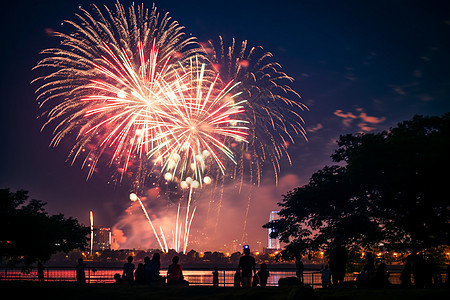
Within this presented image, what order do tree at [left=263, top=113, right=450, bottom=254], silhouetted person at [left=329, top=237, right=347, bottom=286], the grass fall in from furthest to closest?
tree at [left=263, top=113, right=450, bottom=254]
silhouetted person at [left=329, top=237, right=347, bottom=286]
the grass

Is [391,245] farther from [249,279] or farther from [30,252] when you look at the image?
[30,252]

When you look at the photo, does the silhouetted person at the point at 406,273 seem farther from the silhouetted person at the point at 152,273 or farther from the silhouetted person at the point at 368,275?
the silhouetted person at the point at 152,273

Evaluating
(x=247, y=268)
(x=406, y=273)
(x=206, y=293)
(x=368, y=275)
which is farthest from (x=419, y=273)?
(x=206, y=293)

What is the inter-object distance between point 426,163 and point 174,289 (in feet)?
63.7

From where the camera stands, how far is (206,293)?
15.4 meters

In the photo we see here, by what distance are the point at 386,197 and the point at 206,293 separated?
20558mm

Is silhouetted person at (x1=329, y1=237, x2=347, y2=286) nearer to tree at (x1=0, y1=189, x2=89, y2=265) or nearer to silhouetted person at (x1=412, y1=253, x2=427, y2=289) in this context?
silhouetted person at (x1=412, y1=253, x2=427, y2=289)

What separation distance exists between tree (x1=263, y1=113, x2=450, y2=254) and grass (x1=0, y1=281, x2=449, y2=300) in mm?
17166

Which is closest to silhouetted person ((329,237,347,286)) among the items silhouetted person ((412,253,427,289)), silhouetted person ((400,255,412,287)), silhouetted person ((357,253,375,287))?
silhouetted person ((357,253,375,287))

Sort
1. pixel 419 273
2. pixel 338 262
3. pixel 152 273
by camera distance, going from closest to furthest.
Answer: pixel 338 262, pixel 419 273, pixel 152 273

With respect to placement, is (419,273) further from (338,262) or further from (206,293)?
(206,293)

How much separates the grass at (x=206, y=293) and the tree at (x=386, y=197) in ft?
56.3

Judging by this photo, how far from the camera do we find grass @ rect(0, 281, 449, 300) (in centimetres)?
1304

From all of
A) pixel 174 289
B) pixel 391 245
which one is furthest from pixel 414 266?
pixel 391 245
